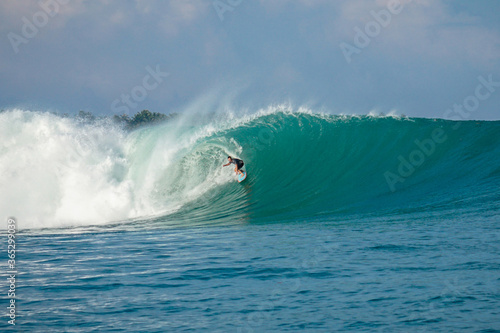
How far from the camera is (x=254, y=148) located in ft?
57.8

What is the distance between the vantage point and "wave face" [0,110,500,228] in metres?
13.1

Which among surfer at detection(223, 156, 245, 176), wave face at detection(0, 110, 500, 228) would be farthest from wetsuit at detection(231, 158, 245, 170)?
wave face at detection(0, 110, 500, 228)

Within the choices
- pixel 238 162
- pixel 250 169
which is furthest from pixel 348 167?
pixel 238 162

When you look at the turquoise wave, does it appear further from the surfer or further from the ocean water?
the surfer

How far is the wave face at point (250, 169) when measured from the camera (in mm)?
13102

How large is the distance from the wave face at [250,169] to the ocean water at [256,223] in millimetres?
Result: 66

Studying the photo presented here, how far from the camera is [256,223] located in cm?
1170

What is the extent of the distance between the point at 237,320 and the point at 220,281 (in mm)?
1378

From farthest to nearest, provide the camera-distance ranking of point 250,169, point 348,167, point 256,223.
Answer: point 250,169, point 348,167, point 256,223

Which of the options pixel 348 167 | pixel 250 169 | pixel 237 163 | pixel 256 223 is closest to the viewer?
pixel 256 223

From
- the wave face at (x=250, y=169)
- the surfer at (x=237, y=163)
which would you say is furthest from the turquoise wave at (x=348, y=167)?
the surfer at (x=237, y=163)

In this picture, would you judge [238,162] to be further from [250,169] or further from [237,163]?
[250,169]

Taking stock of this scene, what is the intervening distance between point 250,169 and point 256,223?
486 centimetres

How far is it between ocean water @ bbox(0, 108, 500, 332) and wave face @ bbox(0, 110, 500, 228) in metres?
0.07
